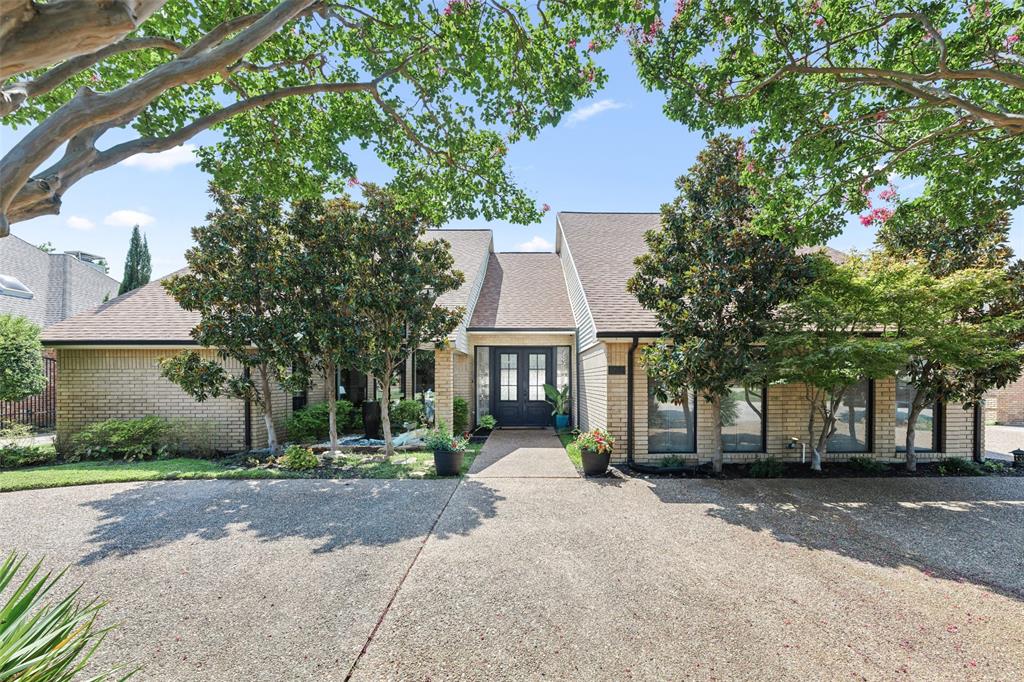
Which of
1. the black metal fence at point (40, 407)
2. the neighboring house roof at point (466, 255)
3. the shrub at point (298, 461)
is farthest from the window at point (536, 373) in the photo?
the black metal fence at point (40, 407)

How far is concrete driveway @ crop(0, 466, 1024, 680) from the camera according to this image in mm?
2838

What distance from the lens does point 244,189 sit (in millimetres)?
7176

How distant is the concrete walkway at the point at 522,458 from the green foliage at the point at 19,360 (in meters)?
10.5

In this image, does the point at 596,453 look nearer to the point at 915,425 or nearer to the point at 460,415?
the point at 460,415

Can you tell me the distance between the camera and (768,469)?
737 centimetres

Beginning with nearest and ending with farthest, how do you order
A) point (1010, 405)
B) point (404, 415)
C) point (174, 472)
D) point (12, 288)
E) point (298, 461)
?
point (12, 288) < point (174, 472) < point (298, 461) < point (404, 415) < point (1010, 405)

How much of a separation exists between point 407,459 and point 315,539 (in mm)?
3755

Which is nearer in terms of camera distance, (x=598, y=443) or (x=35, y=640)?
(x=35, y=640)

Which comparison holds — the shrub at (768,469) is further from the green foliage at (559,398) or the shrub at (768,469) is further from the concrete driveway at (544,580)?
the green foliage at (559,398)

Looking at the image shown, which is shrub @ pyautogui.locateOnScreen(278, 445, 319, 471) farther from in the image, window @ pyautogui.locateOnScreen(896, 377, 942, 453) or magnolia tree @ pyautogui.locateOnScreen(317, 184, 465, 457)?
window @ pyautogui.locateOnScreen(896, 377, 942, 453)

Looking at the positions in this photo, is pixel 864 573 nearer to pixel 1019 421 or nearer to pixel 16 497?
pixel 16 497

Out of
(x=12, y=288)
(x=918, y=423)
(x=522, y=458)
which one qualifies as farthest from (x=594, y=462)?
(x=12, y=288)

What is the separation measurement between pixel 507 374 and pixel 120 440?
9012mm

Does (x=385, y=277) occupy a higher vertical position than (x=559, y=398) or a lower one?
higher
